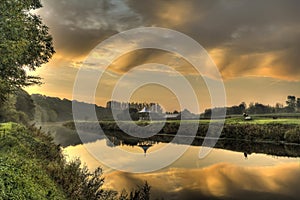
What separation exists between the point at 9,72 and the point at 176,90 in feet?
84.4

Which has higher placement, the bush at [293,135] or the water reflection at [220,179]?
the bush at [293,135]

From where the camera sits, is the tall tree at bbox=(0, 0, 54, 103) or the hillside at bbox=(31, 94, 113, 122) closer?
the tall tree at bbox=(0, 0, 54, 103)

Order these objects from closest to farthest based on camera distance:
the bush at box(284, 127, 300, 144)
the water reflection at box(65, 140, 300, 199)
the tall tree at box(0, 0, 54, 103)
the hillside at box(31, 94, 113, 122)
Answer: the tall tree at box(0, 0, 54, 103)
the water reflection at box(65, 140, 300, 199)
the bush at box(284, 127, 300, 144)
the hillside at box(31, 94, 113, 122)

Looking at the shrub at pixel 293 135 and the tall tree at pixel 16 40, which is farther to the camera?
the shrub at pixel 293 135

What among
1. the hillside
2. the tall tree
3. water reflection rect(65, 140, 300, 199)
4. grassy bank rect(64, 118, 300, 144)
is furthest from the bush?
the hillside

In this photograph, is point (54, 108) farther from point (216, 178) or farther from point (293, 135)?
point (216, 178)

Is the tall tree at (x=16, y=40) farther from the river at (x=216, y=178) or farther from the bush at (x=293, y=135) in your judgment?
the bush at (x=293, y=135)

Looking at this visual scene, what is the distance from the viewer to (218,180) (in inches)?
645

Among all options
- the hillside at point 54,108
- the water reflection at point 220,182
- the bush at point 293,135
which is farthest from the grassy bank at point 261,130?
the hillside at point 54,108

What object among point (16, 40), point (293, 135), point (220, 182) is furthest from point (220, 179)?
point (293, 135)

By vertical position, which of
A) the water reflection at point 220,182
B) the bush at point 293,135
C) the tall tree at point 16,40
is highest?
the tall tree at point 16,40

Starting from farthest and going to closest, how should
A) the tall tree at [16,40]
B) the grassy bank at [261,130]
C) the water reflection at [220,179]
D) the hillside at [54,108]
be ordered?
the hillside at [54,108]
the grassy bank at [261,130]
the water reflection at [220,179]
the tall tree at [16,40]

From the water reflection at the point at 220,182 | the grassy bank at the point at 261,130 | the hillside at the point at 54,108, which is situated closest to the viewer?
the water reflection at the point at 220,182

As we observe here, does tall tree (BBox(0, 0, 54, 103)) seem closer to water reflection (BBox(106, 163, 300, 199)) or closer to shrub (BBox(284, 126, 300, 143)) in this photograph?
water reflection (BBox(106, 163, 300, 199))
